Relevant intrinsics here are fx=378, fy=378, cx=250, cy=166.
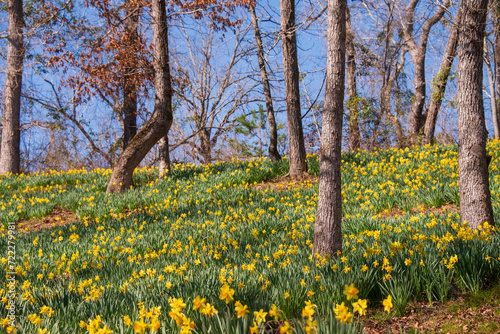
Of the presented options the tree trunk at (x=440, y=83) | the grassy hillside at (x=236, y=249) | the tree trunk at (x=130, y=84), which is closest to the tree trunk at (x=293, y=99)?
the grassy hillside at (x=236, y=249)

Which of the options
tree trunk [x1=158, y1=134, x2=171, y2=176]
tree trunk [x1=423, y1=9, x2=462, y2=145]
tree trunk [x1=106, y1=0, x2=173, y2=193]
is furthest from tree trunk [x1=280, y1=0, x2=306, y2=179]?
tree trunk [x1=423, y1=9, x2=462, y2=145]

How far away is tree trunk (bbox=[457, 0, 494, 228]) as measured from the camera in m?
4.27

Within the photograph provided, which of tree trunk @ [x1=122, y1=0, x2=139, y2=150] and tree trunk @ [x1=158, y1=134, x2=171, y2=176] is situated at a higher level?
tree trunk @ [x1=122, y1=0, x2=139, y2=150]

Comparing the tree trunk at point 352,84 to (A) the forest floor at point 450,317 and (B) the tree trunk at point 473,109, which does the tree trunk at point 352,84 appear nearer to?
(B) the tree trunk at point 473,109

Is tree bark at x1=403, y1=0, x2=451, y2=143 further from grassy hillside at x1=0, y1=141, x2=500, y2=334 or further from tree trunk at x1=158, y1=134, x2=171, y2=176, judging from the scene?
tree trunk at x1=158, y1=134, x2=171, y2=176

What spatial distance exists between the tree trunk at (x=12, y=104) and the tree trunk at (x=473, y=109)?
13327 mm

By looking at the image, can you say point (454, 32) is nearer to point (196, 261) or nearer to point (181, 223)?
point (181, 223)

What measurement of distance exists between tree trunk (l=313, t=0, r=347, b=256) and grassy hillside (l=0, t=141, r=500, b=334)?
10.7 inches

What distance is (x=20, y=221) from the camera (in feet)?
25.9

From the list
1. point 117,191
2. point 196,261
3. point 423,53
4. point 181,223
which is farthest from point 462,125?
point 423,53

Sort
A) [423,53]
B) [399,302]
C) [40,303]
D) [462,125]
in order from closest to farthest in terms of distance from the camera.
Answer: [399,302] → [40,303] → [462,125] → [423,53]

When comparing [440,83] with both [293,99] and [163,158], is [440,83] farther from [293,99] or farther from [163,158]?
[163,158]

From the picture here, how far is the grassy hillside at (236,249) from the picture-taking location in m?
2.45

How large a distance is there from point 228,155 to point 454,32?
1315cm
